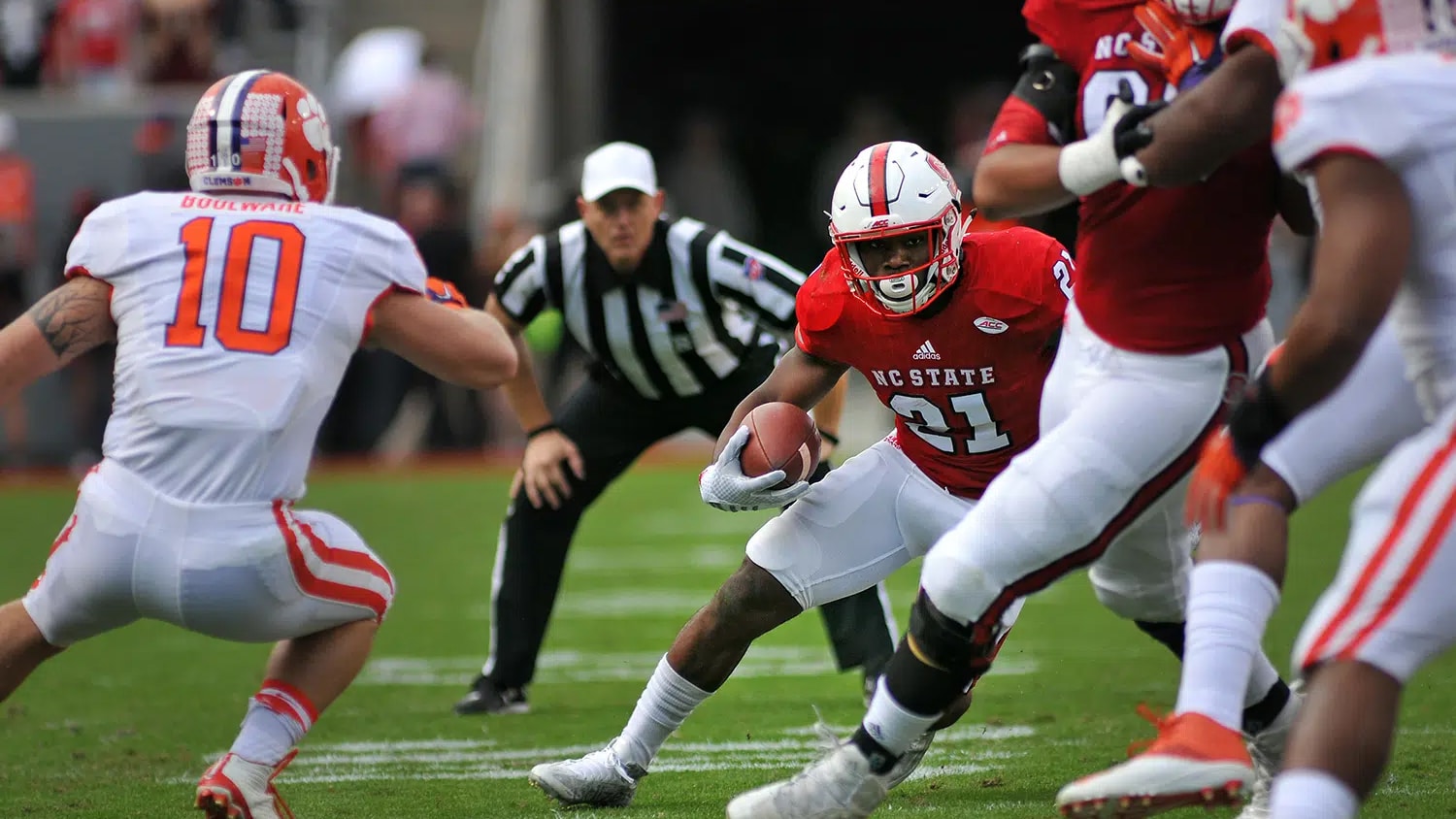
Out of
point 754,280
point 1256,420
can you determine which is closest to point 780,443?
point 1256,420

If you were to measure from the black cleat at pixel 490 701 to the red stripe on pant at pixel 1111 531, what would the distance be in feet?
7.98

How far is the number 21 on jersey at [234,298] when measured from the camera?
11.0 ft

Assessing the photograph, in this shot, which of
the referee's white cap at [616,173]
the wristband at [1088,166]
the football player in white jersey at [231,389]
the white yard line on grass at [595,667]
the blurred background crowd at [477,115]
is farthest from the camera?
the blurred background crowd at [477,115]

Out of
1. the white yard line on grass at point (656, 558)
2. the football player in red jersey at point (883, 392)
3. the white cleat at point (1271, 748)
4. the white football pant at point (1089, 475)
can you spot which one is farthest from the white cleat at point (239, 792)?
the white yard line on grass at point (656, 558)

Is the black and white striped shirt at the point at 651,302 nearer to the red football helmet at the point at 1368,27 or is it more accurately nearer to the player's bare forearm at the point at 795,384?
the player's bare forearm at the point at 795,384

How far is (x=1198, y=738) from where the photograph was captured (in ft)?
8.99

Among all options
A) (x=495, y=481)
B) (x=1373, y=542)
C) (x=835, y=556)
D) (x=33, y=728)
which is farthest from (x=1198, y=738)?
(x=495, y=481)

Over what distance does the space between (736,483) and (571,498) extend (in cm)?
206

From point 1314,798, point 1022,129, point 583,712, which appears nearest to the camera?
point 1314,798

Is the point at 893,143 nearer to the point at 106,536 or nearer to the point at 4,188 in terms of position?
the point at 106,536

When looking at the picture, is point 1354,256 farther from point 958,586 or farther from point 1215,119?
point 958,586

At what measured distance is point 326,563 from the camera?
3.41m

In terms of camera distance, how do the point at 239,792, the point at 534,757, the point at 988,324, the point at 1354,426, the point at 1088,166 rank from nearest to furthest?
the point at 1354,426, the point at 1088,166, the point at 239,792, the point at 988,324, the point at 534,757

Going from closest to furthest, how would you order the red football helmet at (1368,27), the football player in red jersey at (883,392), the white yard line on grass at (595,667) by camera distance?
the red football helmet at (1368,27), the football player in red jersey at (883,392), the white yard line on grass at (595,667)
